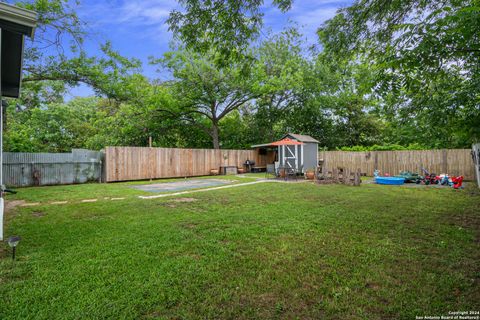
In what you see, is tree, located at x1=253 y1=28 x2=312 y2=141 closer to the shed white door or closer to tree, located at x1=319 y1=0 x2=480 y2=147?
the shed white door

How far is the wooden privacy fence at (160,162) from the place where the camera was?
11.1m

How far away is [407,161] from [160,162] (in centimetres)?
1310

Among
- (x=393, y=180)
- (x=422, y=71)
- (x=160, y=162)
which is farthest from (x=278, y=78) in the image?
(x=422, y=71)

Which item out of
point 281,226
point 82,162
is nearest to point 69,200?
point 82,162

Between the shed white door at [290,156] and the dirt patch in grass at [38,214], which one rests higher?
the shed white door at [290,156]

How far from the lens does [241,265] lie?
2.60 m

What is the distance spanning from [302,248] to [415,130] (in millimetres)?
17775

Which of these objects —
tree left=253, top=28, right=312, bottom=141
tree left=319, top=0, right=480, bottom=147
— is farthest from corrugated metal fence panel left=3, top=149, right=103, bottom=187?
tree left=253, top=28, right=312, bottom=141

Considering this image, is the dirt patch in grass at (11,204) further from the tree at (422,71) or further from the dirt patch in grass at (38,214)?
the tree at (422,71)

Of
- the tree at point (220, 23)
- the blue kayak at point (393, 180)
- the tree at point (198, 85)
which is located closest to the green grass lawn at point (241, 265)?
the tree at point (220, 23)

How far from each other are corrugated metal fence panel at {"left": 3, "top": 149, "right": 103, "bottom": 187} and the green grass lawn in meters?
5.80

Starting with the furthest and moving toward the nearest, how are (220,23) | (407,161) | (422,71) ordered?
(407,161) → (220,23) → (422,71)

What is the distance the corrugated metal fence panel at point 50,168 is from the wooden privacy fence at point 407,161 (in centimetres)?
1278

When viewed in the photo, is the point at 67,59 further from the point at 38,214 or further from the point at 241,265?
the point at 241,265
